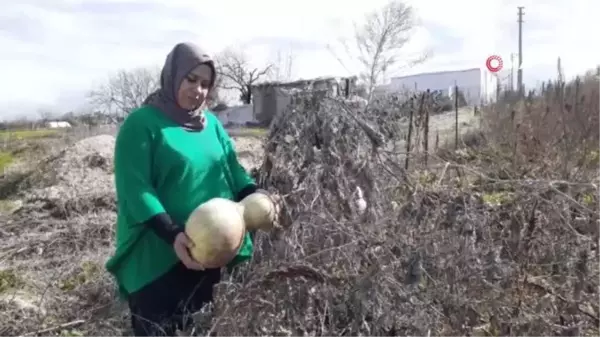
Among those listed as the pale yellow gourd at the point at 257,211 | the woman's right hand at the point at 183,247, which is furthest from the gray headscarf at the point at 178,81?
the woman's right hand at the point at 183,247

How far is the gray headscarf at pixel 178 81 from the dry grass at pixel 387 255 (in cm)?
65

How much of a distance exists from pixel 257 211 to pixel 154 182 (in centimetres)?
41

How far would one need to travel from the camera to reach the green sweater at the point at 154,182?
120 inches

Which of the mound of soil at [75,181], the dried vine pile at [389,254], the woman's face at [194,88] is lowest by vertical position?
the mound of soil at [75,181]

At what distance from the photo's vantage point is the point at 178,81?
3166 mm

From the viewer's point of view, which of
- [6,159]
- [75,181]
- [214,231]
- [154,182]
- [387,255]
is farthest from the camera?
[6,159]

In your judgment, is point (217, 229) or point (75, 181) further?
point (75, 181)

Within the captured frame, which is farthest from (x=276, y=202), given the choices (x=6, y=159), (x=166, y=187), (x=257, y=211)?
(x=6, y=159)

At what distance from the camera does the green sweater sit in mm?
3037

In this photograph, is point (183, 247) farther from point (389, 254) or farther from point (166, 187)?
point (389, 254)

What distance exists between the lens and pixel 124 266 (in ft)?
10.6

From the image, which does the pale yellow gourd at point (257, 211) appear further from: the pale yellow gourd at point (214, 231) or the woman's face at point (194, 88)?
the woman's face at point (194, 88)

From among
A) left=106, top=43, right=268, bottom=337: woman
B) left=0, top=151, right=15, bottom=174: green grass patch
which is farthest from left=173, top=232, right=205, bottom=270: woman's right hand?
left=0, top=151, right=15, bottom=174: green grass patch

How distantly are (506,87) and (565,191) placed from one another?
33.2ft
